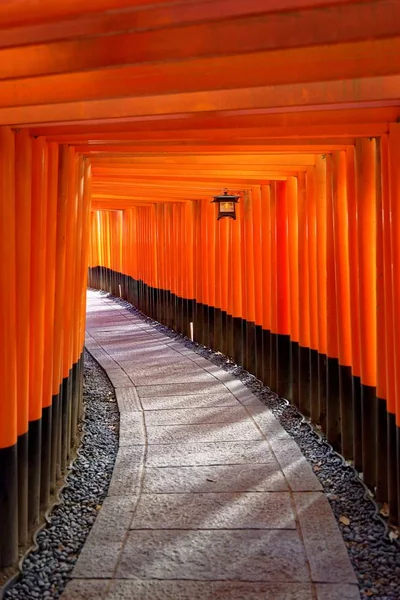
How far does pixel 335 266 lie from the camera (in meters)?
5.24

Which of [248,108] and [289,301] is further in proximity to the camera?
[289,301]

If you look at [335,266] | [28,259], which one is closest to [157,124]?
[28,259]

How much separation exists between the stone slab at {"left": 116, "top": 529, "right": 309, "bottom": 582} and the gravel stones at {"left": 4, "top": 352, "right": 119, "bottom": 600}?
0.35 metres

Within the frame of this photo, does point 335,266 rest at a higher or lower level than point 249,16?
lower

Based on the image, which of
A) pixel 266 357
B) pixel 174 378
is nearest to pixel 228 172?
pixel 266 357

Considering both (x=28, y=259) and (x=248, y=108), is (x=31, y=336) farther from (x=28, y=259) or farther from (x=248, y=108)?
(x=248, y=108)

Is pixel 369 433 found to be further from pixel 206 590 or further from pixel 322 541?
pixel 206 590

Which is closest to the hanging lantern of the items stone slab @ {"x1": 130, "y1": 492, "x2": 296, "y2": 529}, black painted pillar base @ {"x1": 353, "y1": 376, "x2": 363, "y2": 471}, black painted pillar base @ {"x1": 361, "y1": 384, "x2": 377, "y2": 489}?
black painted pillar base @ {"x1": 353, "y1": 376, "x2": 363, "y2": 471}

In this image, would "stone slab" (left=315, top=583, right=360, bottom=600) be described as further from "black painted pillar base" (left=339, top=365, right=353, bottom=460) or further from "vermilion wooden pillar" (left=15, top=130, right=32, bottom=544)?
"black painted pillar base" (left=339, top=365, right=353, bottom=460)

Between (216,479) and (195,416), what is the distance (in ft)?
5.75

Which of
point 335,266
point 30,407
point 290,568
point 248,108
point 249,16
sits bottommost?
point 290,568

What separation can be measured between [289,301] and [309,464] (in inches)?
90.1

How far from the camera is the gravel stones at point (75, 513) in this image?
3305mm

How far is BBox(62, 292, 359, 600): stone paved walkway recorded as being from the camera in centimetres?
323
